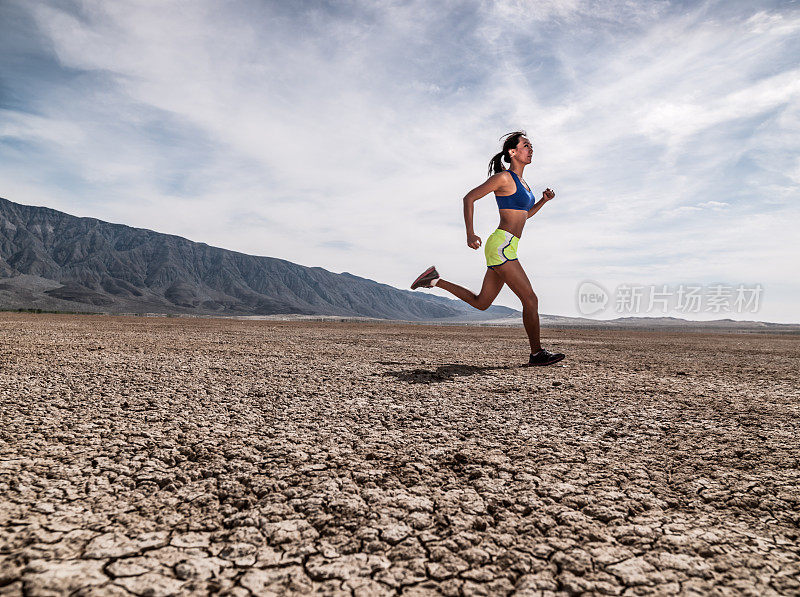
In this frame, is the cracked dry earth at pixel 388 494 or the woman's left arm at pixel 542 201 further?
the woman's left arm at pixel 542 201

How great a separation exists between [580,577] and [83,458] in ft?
6.13

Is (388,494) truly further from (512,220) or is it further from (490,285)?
(512,220)

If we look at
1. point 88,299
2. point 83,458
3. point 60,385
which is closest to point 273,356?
point 60,385

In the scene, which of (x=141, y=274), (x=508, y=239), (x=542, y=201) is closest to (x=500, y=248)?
(x=508, y=239)

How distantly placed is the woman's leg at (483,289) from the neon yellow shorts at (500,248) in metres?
0.17

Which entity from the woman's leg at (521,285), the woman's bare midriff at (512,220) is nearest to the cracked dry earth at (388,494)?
the woman's leg at (521,285)

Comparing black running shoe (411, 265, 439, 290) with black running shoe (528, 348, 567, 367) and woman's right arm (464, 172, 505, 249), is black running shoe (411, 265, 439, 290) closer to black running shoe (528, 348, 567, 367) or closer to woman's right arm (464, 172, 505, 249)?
woman's right arm (464, 172, 505, 249)

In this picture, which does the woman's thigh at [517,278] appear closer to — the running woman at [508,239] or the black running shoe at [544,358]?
the running woman at [508,239]

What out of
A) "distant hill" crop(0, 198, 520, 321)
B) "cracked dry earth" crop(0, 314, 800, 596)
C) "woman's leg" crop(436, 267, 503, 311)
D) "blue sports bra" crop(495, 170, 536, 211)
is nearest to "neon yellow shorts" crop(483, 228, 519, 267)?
"woman's leg" crop(436, 267, 503, 311)

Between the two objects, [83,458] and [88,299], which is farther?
[88,299]

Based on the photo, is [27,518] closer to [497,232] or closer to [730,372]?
[497,232]

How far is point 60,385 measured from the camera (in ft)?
10.8

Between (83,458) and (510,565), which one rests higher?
(510,565)

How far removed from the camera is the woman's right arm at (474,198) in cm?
502
